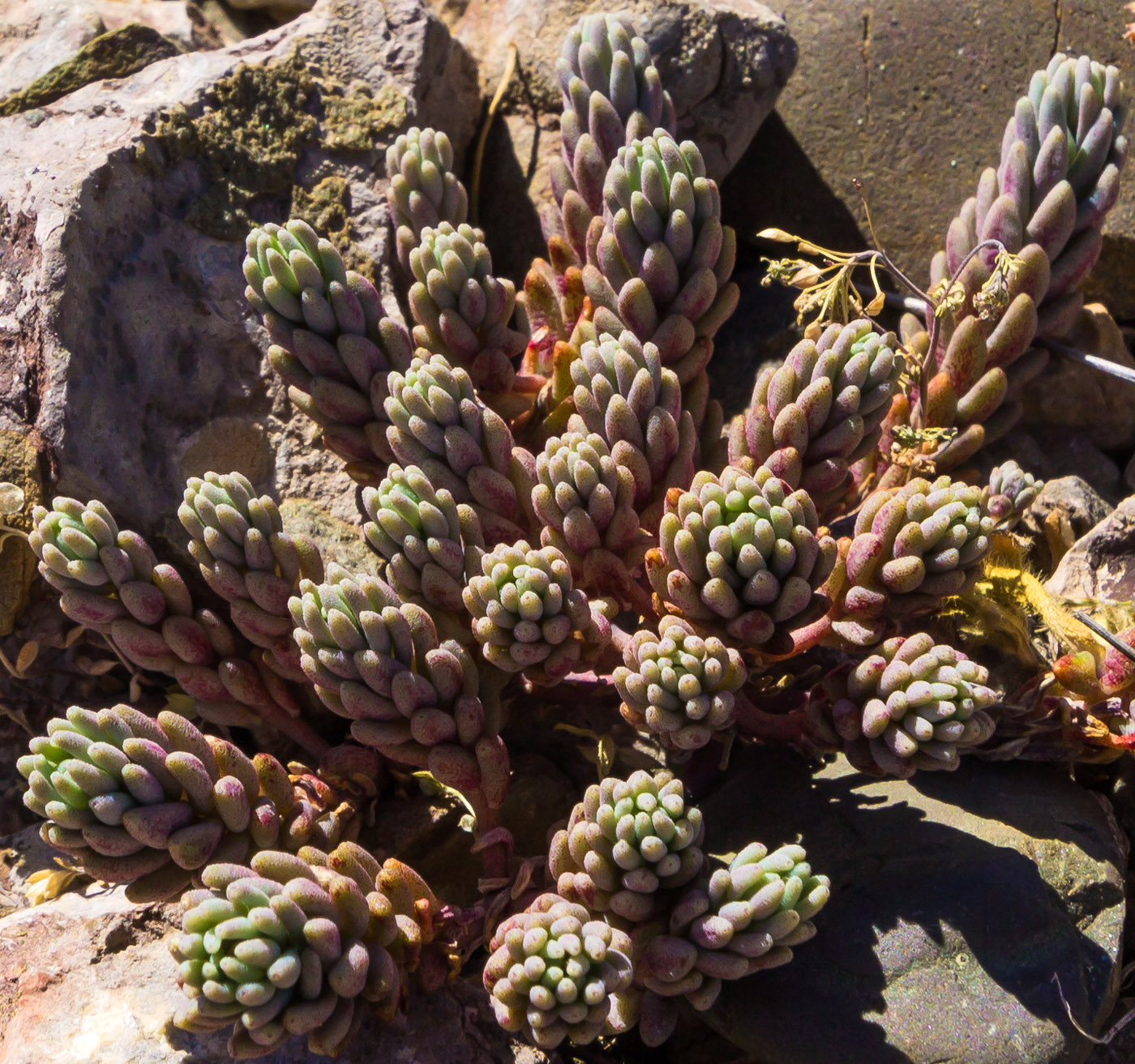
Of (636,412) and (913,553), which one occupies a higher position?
(636,412)

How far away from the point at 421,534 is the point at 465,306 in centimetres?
67

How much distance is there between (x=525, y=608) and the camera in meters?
1.96

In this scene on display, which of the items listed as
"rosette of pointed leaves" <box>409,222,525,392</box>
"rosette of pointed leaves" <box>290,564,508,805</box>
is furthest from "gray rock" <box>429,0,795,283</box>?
"rosette of pointed leaves" <box>290,564,508,805</box>

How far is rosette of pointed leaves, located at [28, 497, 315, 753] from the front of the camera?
210 cm

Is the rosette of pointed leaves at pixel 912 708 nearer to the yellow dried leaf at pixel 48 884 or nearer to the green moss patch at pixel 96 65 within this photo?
the yellow dried leaf at pixel 48 884

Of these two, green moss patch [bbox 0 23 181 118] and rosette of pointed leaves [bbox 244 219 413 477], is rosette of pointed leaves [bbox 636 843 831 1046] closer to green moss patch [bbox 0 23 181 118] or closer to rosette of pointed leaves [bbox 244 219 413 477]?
rosette of pointed leaves [bbox 244 219 413 477]

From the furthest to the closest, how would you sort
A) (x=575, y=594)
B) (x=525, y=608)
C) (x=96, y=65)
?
1. (x=96, y=65)
2. (x=575, y=594)
3. (x=525, y=608)

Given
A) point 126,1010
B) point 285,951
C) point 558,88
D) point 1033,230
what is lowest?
point 126,1010

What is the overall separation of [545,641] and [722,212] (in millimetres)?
2211

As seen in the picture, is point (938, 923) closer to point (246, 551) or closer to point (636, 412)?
point (636, 412)

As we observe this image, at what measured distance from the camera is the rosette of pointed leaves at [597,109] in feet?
8.75

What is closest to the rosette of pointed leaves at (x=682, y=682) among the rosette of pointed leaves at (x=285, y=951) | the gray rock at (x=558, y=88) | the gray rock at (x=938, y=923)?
the gray rock at (x=938, y=923)

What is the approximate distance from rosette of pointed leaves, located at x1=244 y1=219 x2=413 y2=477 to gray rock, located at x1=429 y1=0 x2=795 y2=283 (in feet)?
3.94

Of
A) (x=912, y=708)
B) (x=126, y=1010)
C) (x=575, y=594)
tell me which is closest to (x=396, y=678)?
(x=575, y=594)
